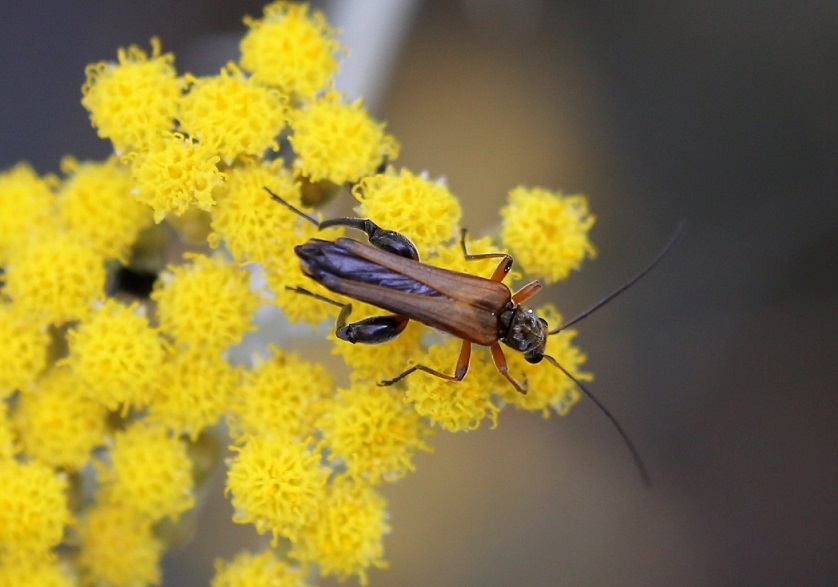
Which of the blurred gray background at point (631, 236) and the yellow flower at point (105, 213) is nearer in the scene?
the yellow flower at point (105, 213)

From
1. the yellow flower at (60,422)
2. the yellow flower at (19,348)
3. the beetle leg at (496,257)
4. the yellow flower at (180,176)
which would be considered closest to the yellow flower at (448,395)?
the beetle leg at (496,257)

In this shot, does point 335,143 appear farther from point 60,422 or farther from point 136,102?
point 60,422

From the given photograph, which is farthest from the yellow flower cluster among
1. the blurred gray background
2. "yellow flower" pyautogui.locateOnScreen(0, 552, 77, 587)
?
the blurred gray background

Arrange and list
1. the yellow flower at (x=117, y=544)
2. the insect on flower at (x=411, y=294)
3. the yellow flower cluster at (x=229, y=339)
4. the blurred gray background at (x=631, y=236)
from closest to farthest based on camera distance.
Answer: the insect on flower at (x=411, y=294) → the yellow flower cluster at (x=229, y=339) → the yellow flower at (x=117, y=544) → the blurred gray background at (x=631, y=236)

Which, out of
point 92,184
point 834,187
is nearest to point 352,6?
point 92,184

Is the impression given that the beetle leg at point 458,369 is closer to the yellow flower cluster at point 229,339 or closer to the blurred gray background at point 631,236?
the yellow flower cluster at point 229,339

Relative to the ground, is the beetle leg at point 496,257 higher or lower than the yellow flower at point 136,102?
lower

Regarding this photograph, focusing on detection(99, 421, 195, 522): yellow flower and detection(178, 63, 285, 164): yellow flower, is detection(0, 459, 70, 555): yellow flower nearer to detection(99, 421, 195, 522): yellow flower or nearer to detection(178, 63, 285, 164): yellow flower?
detection(99, 421, 195, 522): yellow flower
